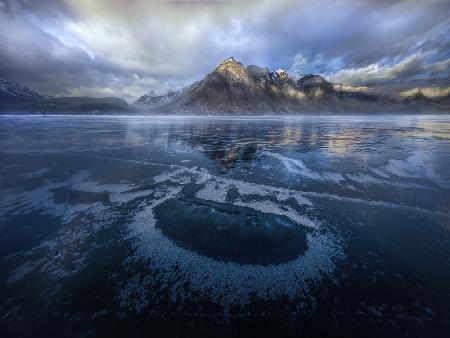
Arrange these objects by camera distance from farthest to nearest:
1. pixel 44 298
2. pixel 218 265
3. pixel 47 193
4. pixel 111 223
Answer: pixel 47 193
pixel 111 223
pixel 218 265
pixel 44 298

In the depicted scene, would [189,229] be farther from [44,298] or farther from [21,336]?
[21,336]

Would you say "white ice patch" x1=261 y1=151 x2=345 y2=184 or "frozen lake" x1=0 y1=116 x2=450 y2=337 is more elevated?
"frozen lake" x1=0 y1=116 x2=450 y2=337

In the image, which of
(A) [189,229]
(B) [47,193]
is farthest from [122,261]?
(B) [47,193]

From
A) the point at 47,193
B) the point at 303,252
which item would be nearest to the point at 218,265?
the point at 303,252

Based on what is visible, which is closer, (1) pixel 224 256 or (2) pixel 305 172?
(1) pixel 224 256

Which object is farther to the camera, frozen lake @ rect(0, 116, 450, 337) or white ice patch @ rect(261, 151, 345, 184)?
white ice patch @ rect(261, 151, 345, 184)

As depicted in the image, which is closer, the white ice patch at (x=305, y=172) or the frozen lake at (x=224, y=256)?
the frozen lake at (x=224, y=256)

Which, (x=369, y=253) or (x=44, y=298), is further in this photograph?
(x=369, y=253)

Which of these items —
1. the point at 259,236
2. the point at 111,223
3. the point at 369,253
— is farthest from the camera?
the point at 111,223

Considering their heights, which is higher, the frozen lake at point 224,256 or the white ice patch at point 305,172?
the frozen lake at point 224,256
